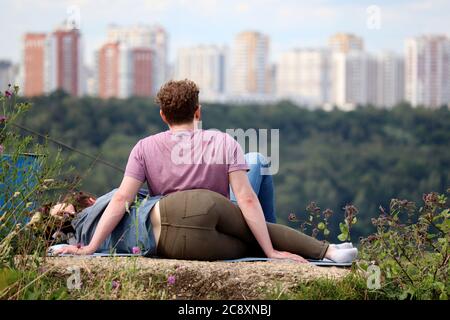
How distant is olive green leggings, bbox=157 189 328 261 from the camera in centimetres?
389

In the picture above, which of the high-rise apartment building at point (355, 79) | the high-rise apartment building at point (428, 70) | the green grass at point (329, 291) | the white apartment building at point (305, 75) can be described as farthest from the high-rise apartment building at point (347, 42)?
the green grass at point (329, 291)

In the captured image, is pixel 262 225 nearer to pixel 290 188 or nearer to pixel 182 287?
pixel 182 287

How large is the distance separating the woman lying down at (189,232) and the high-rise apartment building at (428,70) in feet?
351

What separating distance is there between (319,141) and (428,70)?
153ft

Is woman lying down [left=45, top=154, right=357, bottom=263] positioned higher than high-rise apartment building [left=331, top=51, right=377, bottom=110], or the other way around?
woman lying down [left=45, top=154, right=357, bottom=263]

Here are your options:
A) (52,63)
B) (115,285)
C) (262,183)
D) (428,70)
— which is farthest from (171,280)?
(428,70)

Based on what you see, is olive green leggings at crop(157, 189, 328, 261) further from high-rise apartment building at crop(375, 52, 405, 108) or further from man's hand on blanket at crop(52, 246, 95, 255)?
high-rise apartment building at crop(375, 52, 405, 108)

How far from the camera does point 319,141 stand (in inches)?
2749

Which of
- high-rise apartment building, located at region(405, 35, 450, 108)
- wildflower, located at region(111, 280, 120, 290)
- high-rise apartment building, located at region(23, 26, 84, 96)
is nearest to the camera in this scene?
wildflower, located at region(111, 280, 120, 290)

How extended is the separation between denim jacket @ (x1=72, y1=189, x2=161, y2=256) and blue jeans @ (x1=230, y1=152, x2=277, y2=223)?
42 cm

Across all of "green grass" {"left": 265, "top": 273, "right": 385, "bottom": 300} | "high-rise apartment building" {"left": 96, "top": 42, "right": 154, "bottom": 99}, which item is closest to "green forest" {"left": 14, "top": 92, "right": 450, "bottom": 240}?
"high-rise apartment building" {"left": 96, "top": 42, "right": 154, "bottom": 99}

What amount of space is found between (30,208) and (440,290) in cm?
135
